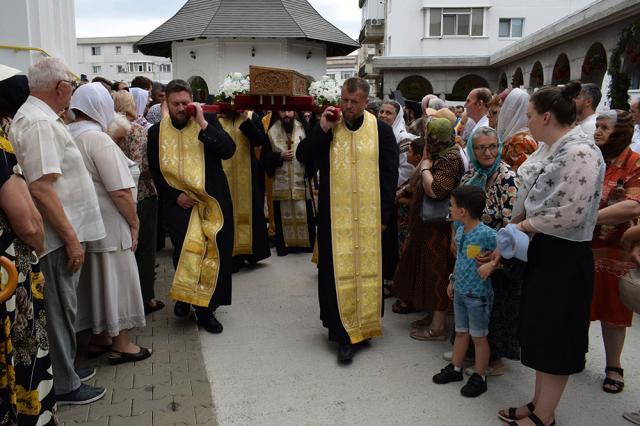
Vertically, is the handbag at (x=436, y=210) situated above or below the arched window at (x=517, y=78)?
below

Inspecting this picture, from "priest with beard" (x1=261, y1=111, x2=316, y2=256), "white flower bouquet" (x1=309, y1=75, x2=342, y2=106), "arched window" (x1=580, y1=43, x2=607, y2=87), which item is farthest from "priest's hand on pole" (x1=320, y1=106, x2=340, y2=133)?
"arched window" (x1=580, y1=43, x2=607, y2=87)

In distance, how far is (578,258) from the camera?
2.84 m

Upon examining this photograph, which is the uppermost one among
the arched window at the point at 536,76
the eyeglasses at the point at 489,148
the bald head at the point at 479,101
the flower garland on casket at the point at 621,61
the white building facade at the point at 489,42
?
the white building facade at the point at 489,42

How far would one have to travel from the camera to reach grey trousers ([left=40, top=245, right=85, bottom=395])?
126 inches

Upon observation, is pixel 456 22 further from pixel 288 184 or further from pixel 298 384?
pixel 298 384

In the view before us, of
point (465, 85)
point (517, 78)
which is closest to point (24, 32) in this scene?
point (517, 78)

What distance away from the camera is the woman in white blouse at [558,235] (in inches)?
107

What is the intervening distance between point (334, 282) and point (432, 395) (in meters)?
1.06

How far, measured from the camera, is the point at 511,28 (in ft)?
107

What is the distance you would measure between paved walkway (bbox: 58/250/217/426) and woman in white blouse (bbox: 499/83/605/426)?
1.88m

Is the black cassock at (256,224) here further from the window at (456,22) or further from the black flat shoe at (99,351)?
the window at (456,22)

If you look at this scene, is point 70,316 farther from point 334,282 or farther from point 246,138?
point 246,138

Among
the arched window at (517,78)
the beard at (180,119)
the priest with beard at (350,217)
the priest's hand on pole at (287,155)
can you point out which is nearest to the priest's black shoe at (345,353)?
the priest with beard at (350,217)

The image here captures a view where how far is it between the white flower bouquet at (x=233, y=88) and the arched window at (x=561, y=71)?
1520 cm
